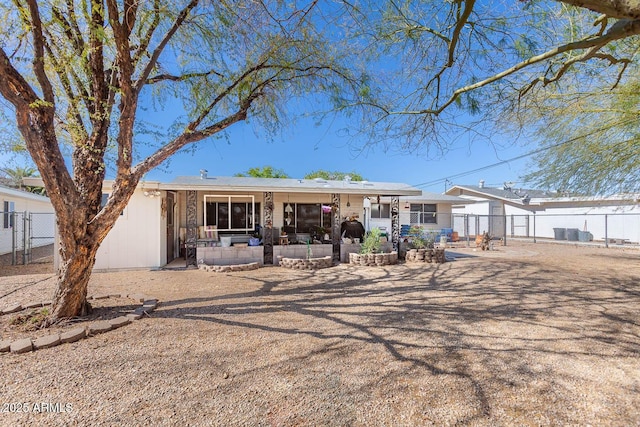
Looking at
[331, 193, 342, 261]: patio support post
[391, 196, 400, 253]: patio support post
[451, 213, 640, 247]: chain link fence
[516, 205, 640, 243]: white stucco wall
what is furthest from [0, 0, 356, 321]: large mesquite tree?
[516, 205, 640, 243]: white stucco wall

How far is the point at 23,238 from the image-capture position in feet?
33.3

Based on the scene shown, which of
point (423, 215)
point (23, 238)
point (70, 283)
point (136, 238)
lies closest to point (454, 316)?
point (70, 283)

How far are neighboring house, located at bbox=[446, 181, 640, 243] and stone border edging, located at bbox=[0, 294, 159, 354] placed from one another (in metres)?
15.9

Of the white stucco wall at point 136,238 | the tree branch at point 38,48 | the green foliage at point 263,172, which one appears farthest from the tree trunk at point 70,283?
the green foliage at point 263,172

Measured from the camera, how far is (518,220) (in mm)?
21766

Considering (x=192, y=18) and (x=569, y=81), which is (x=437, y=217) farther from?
(x=192, y=18)

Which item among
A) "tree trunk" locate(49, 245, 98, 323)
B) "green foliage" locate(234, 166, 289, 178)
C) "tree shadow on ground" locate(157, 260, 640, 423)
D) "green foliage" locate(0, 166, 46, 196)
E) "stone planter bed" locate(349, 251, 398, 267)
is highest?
"green foliage" locate(234, 166, 289, 178)

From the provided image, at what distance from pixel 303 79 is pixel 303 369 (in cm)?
513

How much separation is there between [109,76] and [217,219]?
7169 millimetres

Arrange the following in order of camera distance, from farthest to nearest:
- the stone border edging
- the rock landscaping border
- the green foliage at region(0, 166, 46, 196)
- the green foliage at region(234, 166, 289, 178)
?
the green foliage at region(234, 166, 289, 178)
the rock landscaping border
the green foliage at region(0, 166, 46, 196)
the stone border edging

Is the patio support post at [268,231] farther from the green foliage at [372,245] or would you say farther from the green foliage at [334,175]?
the green foliage at [334,175]

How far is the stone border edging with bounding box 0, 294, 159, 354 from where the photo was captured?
3316 millimetres

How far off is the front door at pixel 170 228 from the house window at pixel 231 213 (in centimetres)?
111

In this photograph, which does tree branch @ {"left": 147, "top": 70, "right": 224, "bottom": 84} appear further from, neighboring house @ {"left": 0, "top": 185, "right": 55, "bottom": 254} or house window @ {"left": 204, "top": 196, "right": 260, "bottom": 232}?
neighboring house @ {"left": 0, "top": 185, "right": 55, "bottom": 254}
